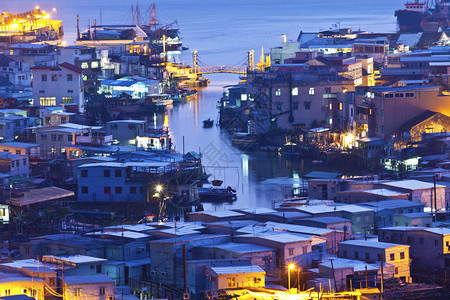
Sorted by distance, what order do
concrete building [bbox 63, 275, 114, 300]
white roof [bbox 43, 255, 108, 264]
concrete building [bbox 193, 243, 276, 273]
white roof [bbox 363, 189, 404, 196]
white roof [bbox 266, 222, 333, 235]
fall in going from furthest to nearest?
white roof [bbox 363, 189, 404, 196]
white roof [bbox 266, 222, 333, 235]
concrete building [bbox 193, 243, 276, 273]
white roof [bbox 43, 255, 108, 264]
concrete building [bbox 63, 275, 114, 300]

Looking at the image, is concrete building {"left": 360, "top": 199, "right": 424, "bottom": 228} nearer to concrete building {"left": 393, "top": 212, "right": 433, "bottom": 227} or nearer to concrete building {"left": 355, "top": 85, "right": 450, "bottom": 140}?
concrete building {"left": 393, "top": 212, "right": 433, "bottom": 227}

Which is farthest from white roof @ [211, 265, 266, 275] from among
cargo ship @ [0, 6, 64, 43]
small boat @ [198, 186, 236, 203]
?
cargo ship @ [0, 6, 64, 43]

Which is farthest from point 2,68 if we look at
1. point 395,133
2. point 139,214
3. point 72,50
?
point 139,214

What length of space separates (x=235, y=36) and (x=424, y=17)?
14.6 metres

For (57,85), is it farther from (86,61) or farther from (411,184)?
(411,184)

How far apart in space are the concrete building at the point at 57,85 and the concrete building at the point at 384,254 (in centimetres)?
1156

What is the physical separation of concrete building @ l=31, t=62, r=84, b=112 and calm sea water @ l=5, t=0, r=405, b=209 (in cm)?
197

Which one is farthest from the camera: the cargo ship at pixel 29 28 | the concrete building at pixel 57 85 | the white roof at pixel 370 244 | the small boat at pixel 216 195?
the cargo ship at pixel 29 28

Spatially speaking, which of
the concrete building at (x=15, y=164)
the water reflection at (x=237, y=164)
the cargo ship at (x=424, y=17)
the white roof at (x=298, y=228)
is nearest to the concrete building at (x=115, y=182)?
the water reflection at (x=237, y=164)

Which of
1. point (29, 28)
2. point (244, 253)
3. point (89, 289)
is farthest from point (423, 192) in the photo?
point (29, 28)

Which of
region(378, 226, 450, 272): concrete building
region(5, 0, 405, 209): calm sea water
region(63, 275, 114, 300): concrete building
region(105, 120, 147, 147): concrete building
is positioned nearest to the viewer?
region(63, 275, 114, 300): concrete building

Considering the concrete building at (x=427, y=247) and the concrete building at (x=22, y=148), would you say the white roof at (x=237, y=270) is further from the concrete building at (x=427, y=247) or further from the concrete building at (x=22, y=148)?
the concrete building at (x=22, y=148)

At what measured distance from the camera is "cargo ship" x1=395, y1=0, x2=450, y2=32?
37094mm

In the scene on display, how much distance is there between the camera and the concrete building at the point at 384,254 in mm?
11898
